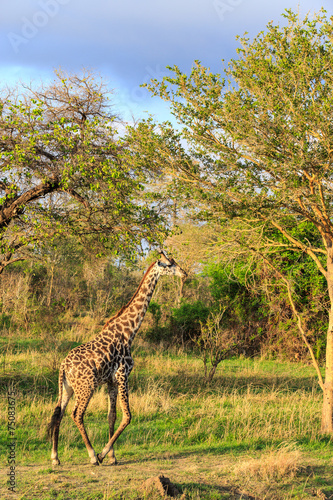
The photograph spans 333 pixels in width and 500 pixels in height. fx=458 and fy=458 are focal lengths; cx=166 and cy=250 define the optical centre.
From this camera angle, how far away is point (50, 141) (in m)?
10.3

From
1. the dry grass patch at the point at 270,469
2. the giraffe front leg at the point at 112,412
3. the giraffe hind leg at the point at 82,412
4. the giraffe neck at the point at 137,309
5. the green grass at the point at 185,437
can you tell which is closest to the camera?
the green grass at the point at 185,437

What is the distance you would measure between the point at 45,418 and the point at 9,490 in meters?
3.40

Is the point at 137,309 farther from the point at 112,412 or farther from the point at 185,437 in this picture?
the point at 185,437

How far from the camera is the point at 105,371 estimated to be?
6418 millimetres

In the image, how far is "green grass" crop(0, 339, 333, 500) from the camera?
5.59 meters

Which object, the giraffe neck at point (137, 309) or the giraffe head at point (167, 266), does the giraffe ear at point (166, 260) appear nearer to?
the giraffe head at point (167, 266)

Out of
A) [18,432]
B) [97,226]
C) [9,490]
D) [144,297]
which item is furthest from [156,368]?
[9,490]

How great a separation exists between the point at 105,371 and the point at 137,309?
1.11 meters

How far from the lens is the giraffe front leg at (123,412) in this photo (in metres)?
6.14

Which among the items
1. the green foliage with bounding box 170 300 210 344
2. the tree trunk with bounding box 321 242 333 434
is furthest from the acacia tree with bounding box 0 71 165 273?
the green foliage with bounding box 170 300 210 344

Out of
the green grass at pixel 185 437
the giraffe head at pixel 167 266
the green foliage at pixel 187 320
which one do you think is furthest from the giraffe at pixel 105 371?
the green foliage at pixel 187 320

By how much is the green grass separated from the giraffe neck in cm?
189

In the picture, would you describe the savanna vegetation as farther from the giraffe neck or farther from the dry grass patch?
the giraffe neck

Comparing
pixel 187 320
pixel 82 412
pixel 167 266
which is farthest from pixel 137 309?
pixel 187 320
